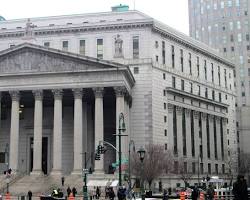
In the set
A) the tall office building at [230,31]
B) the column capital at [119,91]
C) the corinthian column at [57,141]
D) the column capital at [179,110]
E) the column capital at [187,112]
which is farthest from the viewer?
the tall office building at [230,31]

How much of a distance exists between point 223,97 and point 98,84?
51540 millimetres

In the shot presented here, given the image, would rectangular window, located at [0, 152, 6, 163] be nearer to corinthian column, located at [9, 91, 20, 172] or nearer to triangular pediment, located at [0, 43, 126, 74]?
corinthian column, located at [9, 91, 20, 172]

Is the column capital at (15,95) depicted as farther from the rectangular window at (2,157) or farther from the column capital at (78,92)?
the rectangular window at (2,157)

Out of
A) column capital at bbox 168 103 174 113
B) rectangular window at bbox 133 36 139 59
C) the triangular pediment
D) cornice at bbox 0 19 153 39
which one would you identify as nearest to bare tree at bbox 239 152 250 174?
column capital at bbox 168 103 174 113

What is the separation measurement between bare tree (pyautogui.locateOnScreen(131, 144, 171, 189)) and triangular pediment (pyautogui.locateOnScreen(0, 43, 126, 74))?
14143 mm

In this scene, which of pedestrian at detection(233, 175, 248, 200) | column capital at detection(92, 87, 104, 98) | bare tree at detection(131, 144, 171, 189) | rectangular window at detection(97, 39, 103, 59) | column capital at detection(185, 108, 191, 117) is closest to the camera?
pedestrian at detection(233, 175, 248, 200)

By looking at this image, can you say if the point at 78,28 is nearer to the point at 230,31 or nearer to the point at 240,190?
the point at 230,31

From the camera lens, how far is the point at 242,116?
136 meters

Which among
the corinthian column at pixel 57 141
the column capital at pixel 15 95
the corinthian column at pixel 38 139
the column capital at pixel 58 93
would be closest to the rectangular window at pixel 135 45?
the column capital at pixel 58 93

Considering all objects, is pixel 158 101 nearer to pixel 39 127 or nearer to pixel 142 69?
pixel 142 69

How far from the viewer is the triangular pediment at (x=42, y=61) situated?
229ft

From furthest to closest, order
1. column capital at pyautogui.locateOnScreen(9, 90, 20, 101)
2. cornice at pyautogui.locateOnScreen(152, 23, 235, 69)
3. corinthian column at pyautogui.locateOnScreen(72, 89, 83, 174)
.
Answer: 1. cornice at pyautogui.locateOnScreen(152, 23, 235, 69)
2. column capital at pyautogui.locateOnScreen(9, 90, 20, 101)
3. corinthian column at pyautogui.locateOnScreen(72, 89, 83, 174)

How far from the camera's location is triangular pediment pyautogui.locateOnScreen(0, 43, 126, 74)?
6988 centimetres

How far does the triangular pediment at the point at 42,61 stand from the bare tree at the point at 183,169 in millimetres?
27116
